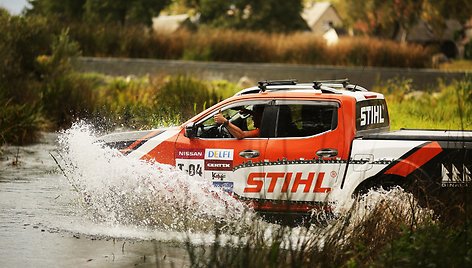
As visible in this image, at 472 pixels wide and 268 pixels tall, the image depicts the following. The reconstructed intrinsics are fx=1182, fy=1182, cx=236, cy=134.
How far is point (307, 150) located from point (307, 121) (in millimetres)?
506

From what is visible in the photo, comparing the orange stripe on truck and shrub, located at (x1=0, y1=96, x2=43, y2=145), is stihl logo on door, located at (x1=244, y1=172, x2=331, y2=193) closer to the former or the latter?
the orange stripe on truck

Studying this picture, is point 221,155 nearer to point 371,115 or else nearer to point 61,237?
point 371,115

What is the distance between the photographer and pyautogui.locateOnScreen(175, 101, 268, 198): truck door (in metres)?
13.5

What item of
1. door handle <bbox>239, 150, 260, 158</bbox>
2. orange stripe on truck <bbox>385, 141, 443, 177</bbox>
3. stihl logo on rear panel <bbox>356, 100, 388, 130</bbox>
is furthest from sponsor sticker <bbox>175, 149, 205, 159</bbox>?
orange stripe on truck <bbox>385, 141, 443, 177</bbox>

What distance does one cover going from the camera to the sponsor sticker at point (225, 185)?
13.5m

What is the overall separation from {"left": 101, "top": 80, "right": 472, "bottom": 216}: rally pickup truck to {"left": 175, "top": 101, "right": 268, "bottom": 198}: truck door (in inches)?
0.5

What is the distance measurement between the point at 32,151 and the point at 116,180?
9.01m

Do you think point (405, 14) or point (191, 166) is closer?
point (191, 166)

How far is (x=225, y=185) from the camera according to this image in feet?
44.5

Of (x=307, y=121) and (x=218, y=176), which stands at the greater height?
(x=307, y=121)

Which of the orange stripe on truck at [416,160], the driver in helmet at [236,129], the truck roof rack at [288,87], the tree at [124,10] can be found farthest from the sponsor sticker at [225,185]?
the tree at [124,10]

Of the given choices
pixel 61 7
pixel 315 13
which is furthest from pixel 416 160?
pixel 315 13

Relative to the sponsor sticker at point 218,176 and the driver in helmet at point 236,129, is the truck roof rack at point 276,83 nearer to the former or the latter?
the driver in helmet at point 236,129

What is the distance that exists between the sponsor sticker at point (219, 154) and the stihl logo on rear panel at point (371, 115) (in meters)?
1.49
